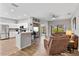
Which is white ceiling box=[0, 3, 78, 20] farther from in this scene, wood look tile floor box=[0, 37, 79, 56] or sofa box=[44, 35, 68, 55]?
wood look tile floor box=[0, 37, 79, 56]

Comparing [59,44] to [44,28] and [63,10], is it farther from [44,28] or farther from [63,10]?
[63,10]

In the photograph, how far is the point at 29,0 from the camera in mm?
2578

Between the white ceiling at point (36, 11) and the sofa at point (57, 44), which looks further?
the sofa at point (57, 44)

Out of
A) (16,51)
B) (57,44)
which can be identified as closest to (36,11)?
(57,44)

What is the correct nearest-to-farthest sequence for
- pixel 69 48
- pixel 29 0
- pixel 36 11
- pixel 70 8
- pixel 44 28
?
pixel 29 0 < pixel 70 8 < pixel 36 11 < pixel 44 28 < pixel 69 48

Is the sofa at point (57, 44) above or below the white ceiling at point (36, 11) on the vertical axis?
below

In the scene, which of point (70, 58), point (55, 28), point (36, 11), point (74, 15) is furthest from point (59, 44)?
point (36, 11)

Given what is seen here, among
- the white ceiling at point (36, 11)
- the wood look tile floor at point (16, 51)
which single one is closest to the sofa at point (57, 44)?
the wood look tile floor at point (16, 51)

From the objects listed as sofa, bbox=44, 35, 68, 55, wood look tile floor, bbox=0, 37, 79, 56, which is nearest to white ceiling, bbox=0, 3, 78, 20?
sofa, bbox=44, 35, 68, 55

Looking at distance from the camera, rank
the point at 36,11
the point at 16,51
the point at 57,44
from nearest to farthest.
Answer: the point at 36,11 → the point at 57,44 → the point at 16,51

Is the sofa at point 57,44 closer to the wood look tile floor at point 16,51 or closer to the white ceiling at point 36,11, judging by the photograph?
the wood look tile floor at point 16,51

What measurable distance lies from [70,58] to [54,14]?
1.45m

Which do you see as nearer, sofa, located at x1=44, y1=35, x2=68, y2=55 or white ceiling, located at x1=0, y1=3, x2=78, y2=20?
white ceiling, located at x1=0, y1=3, x2=78, y2=20

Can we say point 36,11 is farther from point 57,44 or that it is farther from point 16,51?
point 16,51
